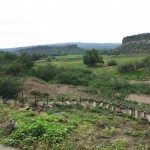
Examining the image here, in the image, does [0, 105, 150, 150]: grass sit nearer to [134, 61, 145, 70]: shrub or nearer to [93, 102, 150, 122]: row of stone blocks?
[93, 102, 150, 122]: row of stone blocks

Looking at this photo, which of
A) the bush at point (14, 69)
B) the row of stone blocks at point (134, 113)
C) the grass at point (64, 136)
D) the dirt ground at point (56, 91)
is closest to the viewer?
the grass at point (64, 136)

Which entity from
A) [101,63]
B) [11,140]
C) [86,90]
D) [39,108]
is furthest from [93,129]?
[101,63]

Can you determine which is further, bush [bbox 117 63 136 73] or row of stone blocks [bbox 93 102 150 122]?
bush [bbox 117 63 136 73]

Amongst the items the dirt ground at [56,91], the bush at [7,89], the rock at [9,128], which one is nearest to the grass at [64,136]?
the rock at [9,128]

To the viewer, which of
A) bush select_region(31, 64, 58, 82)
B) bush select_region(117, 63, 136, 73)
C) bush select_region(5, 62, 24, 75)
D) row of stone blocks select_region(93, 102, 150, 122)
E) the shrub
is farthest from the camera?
the shrub

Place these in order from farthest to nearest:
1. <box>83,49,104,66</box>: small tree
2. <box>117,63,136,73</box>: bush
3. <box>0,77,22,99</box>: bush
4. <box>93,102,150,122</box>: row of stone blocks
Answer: <box>83,49,104,66</box>: small tree
<box>117,63,136,73</box>: bush
<box>0,77,22,99</box>: bush
<box>93,102,150,122</box>: row of stone blocks

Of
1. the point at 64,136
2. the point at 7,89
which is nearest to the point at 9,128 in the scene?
the point at 64,136

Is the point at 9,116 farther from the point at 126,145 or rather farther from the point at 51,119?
the point at 126,145

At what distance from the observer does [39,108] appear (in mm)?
14164

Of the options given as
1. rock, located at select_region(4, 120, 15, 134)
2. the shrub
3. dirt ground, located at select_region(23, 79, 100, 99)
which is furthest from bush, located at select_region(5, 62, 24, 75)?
rock, located at select_region(4, 120, 15, 134)

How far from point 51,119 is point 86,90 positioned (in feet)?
60.1

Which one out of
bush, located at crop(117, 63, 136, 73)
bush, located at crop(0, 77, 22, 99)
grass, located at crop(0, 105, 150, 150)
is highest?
grass, located at crop(0, 105, 150, 150)

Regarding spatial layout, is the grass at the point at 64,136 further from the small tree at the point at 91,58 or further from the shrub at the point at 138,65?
the small tree at the point at 91,58

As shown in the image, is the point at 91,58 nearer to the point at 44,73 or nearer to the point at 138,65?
the point at 138,65
